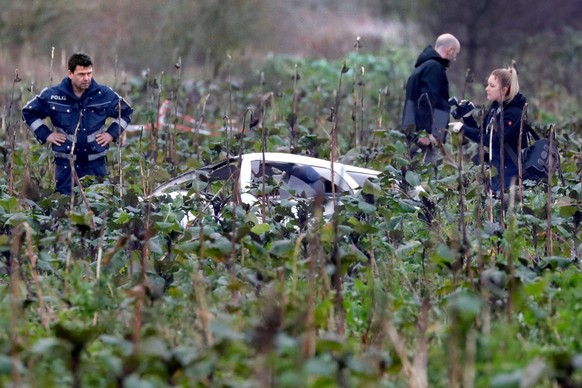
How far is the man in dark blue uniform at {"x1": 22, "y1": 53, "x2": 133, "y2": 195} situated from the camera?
393 inches

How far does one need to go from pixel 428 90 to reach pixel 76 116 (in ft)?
11.4

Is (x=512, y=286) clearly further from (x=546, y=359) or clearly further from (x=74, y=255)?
(x=74, y=255)

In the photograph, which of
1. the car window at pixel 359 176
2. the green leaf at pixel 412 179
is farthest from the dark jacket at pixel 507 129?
the green leaf at pixel 412 179

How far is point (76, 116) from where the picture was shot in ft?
33.1

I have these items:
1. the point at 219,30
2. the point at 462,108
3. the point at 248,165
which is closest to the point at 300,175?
the point at 248,165

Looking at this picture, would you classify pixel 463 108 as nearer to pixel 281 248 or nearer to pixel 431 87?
pixel 431 87

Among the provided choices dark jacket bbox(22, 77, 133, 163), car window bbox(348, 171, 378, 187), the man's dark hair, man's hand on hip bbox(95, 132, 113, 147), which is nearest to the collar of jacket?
dark jacket bbox(22, 77, 133, 163)

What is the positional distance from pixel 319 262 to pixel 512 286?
0.98m

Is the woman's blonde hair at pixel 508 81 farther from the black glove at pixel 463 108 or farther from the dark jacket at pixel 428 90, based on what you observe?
the dark jacket at pixel 428 90

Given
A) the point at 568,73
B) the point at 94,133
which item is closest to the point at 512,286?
the point at 94,133

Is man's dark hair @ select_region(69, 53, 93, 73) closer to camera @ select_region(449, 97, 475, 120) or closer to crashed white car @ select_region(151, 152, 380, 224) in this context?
crashed white car @ select_region(151, 152, 380, 224)

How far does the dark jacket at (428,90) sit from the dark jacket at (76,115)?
121 inches

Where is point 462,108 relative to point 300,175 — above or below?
above

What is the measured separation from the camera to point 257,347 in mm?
4520
